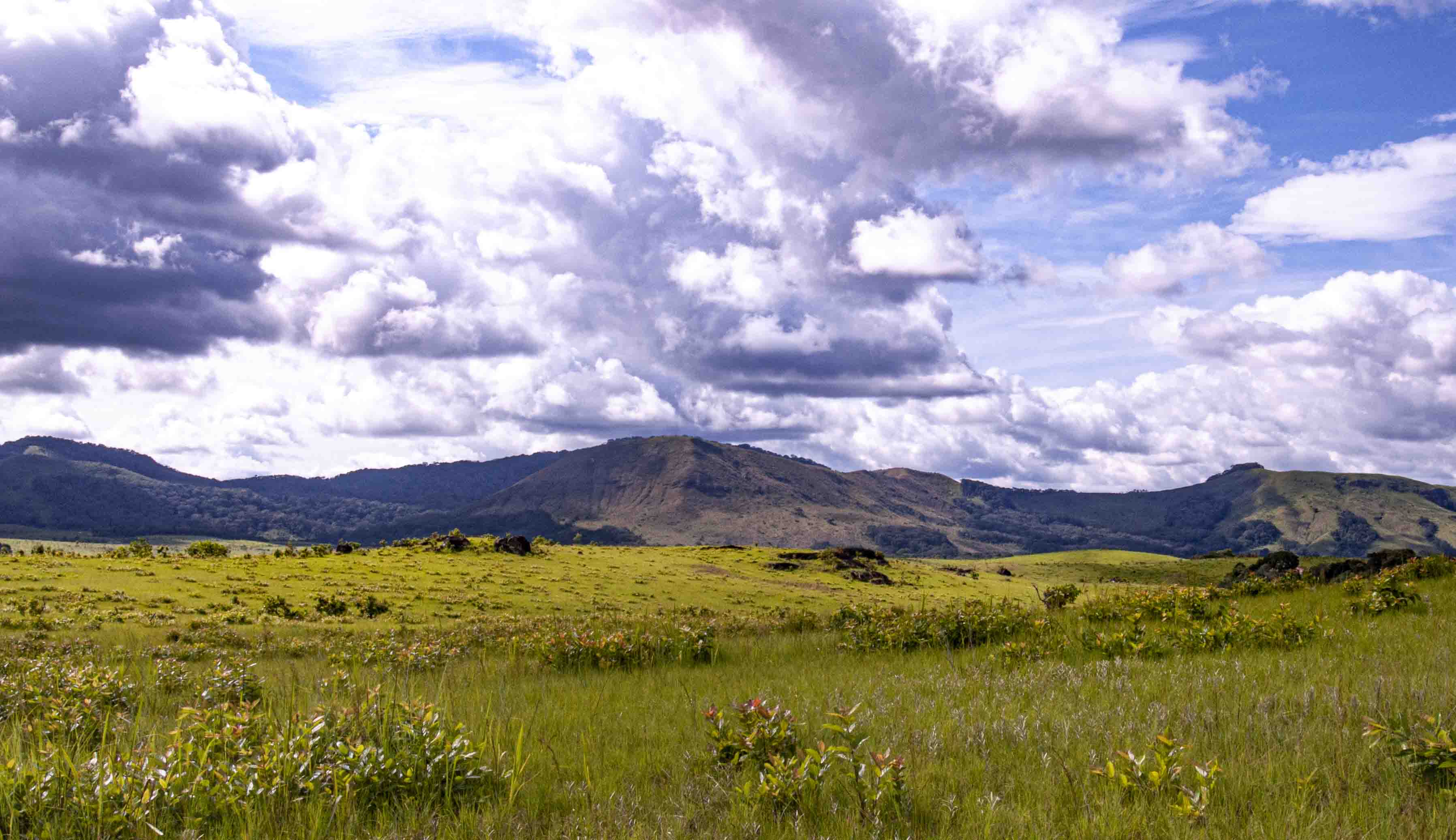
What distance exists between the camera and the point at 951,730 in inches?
276

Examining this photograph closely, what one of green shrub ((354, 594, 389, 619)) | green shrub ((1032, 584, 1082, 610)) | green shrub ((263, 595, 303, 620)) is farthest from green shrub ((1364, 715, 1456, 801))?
green shrub ((354, 594, 389, 619))

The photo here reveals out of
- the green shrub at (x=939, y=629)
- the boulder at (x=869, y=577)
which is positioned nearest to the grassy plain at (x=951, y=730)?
the green shrub at (x=939, y=629)

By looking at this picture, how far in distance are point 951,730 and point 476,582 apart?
7983 cm

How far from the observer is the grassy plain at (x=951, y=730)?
488 cm

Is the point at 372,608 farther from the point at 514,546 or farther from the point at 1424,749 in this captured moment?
the point at 1424,749

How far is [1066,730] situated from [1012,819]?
2.05 meters

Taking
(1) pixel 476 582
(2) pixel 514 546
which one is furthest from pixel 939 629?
(2) pixel 514 546

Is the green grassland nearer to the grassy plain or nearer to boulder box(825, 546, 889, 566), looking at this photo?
boulder box(825, 546, 889, 566)

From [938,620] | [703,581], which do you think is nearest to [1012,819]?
[938,620]

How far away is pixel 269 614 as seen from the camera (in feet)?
167

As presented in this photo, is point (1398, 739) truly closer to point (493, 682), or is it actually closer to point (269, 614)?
point (493, 682)

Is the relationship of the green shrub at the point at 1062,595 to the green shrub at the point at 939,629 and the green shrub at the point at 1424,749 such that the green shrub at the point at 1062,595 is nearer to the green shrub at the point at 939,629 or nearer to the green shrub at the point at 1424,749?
the green shrub at the point at 939,629

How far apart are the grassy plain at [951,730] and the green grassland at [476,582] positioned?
11526 millimetres

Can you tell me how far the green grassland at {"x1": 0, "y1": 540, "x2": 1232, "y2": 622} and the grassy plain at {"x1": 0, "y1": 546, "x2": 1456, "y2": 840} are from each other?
11.5 metres
